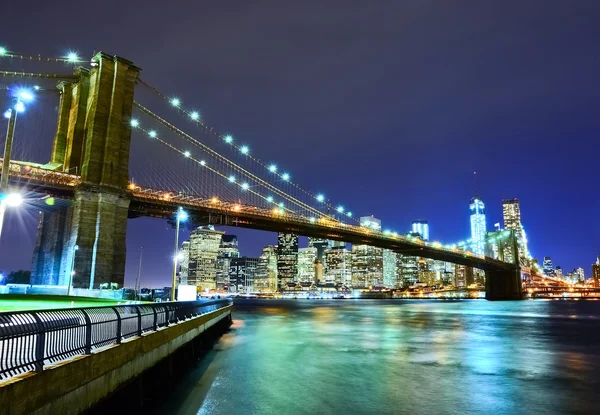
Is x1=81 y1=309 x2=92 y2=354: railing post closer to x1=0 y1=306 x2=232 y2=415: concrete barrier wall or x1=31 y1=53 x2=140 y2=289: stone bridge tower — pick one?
x1=0 y1=306 x2=232 y2=415: concrete barrier wall

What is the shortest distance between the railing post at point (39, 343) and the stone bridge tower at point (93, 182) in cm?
3993

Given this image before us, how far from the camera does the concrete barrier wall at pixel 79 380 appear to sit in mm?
6027

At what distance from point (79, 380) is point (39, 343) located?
45.6 inches

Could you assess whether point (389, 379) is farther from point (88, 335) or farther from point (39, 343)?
point (39, 343)

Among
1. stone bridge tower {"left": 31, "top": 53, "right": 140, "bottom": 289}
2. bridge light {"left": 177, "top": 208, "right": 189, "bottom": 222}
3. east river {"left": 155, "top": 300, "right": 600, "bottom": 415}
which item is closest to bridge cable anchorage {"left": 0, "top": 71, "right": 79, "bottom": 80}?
stone bridge tower {"left": 31, "top": 53, "right": 140, "bottom": 289}

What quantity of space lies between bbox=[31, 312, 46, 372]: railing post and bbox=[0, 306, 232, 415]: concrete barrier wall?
132mm

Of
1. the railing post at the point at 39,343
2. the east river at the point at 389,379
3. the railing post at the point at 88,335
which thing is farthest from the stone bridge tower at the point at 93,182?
the railing post at the point at 39,343

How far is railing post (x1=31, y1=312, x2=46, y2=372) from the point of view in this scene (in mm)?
6734

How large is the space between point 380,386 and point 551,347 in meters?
15.7

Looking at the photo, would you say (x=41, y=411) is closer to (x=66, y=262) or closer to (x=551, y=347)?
(x=551, y=347)

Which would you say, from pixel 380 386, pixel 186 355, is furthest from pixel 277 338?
pixel 380 386

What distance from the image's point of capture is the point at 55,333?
7816mm

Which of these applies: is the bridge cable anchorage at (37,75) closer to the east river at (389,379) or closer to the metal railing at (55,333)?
the east river at (389,379)

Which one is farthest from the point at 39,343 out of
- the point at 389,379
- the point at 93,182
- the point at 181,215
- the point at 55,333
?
the point at 93,182
